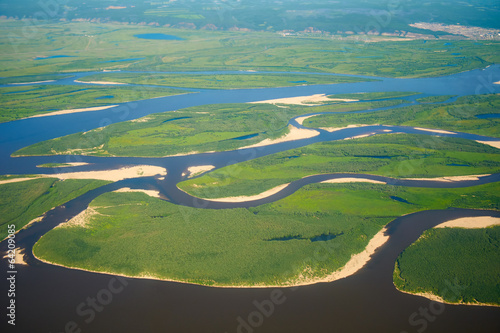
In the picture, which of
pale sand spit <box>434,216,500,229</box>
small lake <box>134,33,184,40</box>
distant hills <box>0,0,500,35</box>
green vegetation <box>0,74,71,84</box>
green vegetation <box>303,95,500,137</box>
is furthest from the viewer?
distant hills <box>0,0,500,35</box>

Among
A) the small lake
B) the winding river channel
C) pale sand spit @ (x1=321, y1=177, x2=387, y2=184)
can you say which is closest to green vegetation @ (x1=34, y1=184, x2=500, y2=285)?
the winding river channel

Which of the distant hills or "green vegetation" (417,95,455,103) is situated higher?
the distant hills

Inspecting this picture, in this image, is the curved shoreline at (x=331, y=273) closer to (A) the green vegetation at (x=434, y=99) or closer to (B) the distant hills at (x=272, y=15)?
(A) the green vegetation at (x=434, y=99)

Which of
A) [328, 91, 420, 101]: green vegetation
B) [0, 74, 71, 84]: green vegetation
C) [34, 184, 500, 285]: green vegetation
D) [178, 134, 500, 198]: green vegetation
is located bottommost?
[34, 184, 500, 285]: green vegetation

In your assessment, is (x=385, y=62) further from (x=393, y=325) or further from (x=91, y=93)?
(x=393, y=325)

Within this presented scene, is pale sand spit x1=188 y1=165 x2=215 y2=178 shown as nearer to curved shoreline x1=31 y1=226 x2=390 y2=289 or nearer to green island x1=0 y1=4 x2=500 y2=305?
green island x1=0 y1=4 x2=500 y2=305

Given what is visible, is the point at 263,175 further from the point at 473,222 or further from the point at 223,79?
the point at 223,79

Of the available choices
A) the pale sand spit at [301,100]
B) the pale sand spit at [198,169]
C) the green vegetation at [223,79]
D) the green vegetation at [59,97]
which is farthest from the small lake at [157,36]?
the pale sand spit at [198,169]
